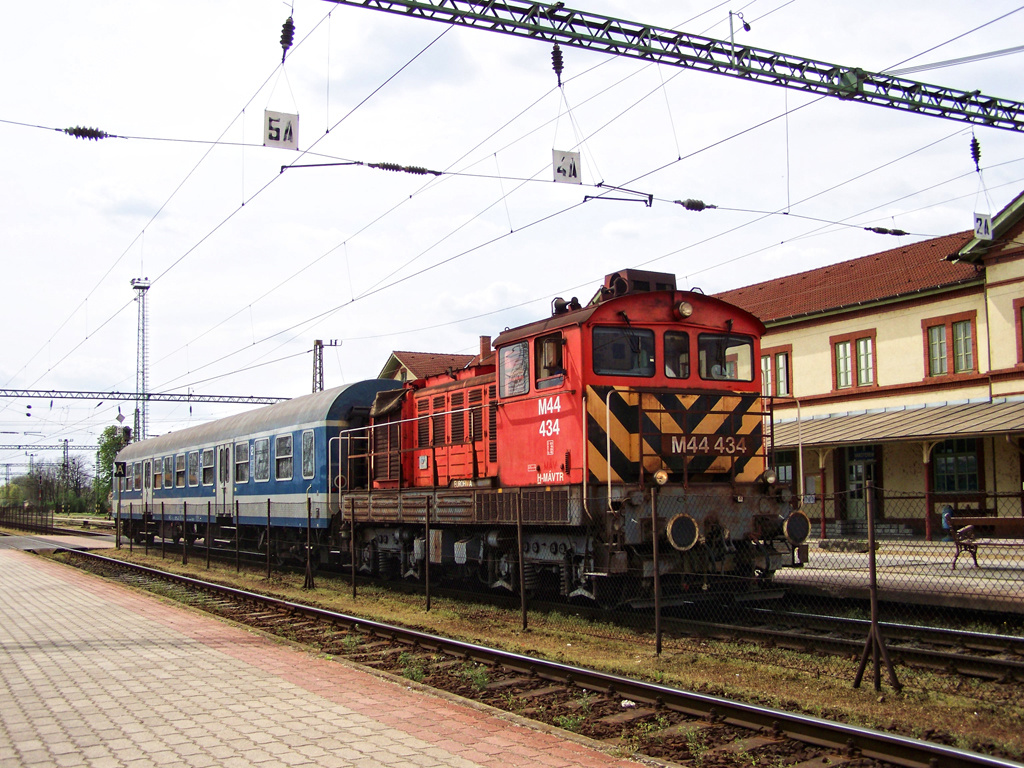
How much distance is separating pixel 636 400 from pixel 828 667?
4.16 metres

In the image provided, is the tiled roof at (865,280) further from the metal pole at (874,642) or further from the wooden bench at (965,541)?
the metal pole at (874,642)

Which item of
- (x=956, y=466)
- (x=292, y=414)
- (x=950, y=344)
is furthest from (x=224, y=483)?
(x=950, y=344)

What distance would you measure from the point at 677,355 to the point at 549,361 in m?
1.74

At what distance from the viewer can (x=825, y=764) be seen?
5.77 meters

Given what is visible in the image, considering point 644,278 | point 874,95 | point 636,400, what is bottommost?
point 636,400

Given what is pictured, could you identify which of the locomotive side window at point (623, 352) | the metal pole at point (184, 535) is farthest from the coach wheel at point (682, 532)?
the metal pole at point (184, 535)

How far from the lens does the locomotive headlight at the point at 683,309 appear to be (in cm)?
1198

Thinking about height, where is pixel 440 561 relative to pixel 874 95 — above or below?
below

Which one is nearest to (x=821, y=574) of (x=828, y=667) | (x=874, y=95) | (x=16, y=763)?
(x=828, y=667)

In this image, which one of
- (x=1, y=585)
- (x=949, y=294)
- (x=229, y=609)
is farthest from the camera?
(x=949, y=294)

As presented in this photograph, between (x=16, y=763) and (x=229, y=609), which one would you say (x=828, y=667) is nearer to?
(x=16, y=763)

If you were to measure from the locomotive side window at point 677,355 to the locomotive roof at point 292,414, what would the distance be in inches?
326

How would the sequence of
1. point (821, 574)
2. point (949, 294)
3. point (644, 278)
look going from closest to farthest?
point (644, 278) → point (821, 574) → point (949, 294)

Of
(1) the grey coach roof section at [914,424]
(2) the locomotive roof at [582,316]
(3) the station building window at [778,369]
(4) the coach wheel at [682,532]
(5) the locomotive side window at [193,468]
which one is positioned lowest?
(4) the coach wheel at [682,532]
